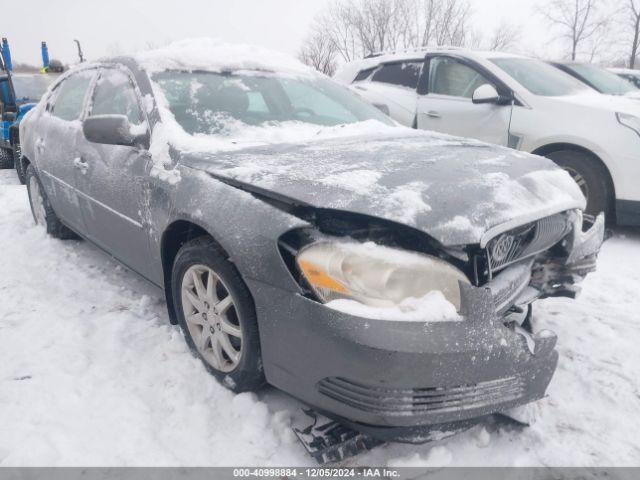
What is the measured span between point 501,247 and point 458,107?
3656 millimetres

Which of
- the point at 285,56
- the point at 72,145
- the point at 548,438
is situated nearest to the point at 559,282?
the point at 548,438

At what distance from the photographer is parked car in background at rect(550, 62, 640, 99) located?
6.64m

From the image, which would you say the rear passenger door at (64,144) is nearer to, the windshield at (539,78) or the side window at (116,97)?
the side window at (116,97)

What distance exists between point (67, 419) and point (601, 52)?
37629mm

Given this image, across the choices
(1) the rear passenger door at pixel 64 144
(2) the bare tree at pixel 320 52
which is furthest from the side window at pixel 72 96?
(2) the bare tree at pixel 320 52

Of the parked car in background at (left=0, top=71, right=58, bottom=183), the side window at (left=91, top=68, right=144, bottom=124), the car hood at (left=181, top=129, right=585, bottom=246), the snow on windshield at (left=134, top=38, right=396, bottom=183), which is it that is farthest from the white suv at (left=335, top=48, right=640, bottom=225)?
the parked car in background at (left=0, top=71, right=58, bottom=183)

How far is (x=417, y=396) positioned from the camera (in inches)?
60.7

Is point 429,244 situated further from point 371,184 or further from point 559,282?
point 559,282

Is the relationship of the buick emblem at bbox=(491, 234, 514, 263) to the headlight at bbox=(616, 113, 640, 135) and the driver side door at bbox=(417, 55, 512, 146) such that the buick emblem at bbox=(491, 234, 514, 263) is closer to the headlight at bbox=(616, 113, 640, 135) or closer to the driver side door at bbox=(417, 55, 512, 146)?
the headlight at bbox=(616, 113, 640, 135)

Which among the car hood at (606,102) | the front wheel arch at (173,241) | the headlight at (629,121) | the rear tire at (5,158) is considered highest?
the car hood at (606,102)

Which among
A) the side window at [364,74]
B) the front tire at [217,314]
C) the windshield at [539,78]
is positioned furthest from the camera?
the side window at [364,74]

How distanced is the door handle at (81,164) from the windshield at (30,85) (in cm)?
748

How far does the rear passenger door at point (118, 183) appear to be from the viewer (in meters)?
2.51

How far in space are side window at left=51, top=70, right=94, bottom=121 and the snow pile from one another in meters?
2.78
